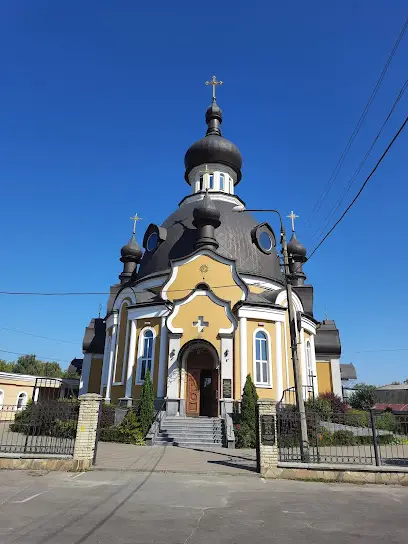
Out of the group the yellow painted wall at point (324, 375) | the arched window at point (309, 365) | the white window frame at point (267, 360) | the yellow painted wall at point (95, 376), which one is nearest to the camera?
the white window frame at point (267, 360)

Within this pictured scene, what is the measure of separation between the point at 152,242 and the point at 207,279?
6324mm

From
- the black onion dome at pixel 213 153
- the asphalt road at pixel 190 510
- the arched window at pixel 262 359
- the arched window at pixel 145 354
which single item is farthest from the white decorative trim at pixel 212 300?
the black onion dome at pixel 213 153

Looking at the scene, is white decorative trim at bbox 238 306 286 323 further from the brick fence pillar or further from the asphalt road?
the asphalt road

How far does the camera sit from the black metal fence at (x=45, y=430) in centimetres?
1032

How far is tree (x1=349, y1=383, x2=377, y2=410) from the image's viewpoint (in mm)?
37697

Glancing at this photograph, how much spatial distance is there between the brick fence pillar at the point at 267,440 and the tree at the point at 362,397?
1235 inches

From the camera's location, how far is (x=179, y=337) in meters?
17.4

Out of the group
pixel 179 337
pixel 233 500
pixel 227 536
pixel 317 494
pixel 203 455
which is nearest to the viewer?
pixel 227 536

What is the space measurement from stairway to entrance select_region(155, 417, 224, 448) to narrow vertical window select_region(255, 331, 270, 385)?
3.22 metres

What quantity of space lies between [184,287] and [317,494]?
12654 mm

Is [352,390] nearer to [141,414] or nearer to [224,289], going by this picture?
[224,289]

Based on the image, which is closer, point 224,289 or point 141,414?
point 141,414

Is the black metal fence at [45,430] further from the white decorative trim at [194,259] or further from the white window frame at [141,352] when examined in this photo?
the white decorative trim at [194,259]

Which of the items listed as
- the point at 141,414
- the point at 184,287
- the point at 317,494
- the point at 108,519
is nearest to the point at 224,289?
the point at 184,287
